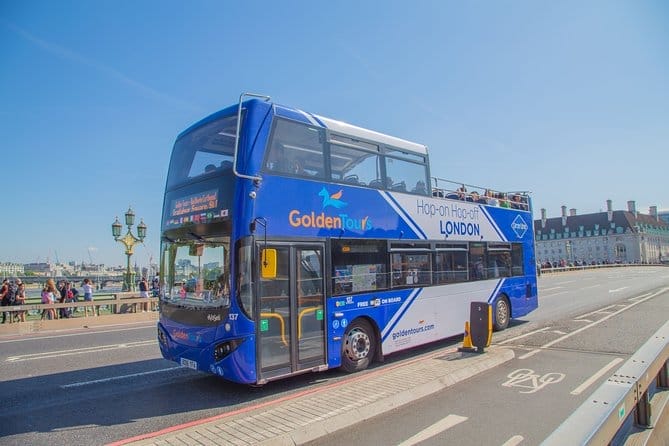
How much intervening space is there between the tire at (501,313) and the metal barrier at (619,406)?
7853 millimetres

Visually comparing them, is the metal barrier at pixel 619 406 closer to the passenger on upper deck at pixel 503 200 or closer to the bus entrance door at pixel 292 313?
the bus entrance door at pixel 292 313

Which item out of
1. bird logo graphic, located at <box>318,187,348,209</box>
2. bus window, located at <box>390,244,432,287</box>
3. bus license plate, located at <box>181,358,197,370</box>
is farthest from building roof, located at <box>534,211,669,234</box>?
bus license plate, located at <box>181,358,197,370</box>

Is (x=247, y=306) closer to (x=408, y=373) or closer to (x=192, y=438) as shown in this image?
(x=192, y=438)

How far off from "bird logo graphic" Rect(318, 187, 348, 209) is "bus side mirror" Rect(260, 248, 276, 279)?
4.53 feet

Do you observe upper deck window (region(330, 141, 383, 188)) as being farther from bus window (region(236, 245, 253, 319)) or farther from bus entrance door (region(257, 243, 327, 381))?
bus window (region(236, 245, 253, 319))

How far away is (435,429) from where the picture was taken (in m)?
5.04

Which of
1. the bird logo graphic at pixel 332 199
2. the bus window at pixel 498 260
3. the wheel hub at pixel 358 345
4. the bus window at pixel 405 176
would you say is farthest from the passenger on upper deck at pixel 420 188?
the wheel hub at pixel 358 345

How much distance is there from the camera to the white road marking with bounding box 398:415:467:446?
4.72 metres

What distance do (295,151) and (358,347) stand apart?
3.64m

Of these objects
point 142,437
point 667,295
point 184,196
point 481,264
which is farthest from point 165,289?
point 667,295

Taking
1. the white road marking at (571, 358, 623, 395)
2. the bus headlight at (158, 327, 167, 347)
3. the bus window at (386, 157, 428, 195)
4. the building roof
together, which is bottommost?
the white road marking at (571, 358, 623, 395)

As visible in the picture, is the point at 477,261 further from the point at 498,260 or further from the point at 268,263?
the point at 268,263

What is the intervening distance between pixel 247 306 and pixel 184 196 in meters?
2.30

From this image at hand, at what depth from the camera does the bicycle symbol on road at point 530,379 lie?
6.64m
